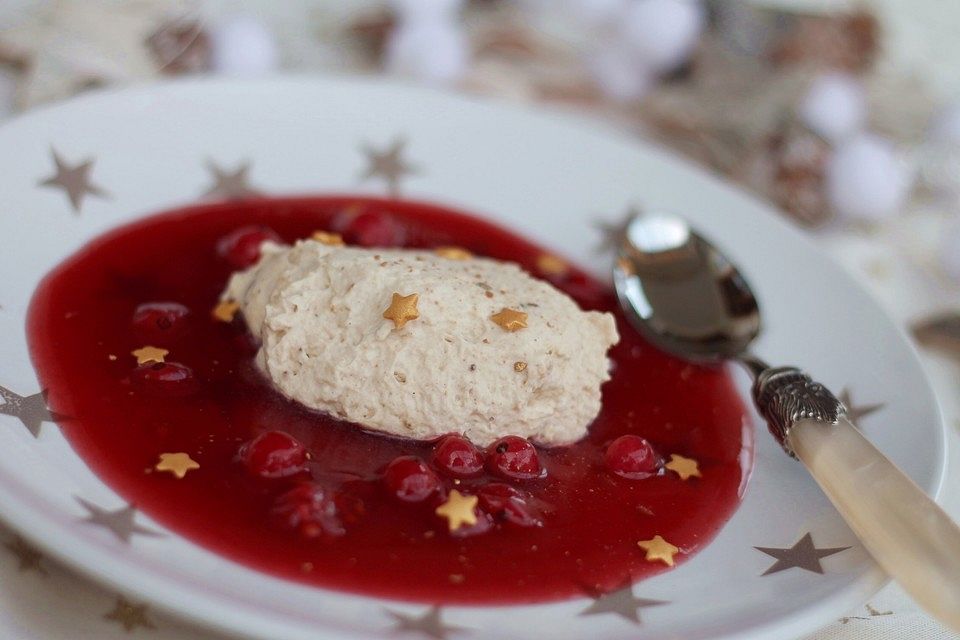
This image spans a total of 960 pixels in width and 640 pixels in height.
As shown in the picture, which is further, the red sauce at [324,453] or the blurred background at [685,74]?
the blurred background at [685,74]

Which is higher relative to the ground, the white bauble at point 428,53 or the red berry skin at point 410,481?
the white bauble at point 428,53

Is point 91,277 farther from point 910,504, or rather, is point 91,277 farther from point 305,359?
point 910,504

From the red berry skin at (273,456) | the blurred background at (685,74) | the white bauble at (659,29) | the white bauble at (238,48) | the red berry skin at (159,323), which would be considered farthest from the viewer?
the white bauble at (659,29)

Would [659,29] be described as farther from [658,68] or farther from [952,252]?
[952,252]

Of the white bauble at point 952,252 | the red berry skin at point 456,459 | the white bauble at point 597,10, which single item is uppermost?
the white bauble at point 597,10

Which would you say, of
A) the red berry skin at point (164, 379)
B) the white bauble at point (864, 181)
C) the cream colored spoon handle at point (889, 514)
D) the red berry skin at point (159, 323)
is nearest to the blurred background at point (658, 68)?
the white bauble at point (864, 181)

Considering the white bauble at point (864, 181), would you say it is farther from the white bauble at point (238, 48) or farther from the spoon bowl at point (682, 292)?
the white bauble at point (238, 48)
